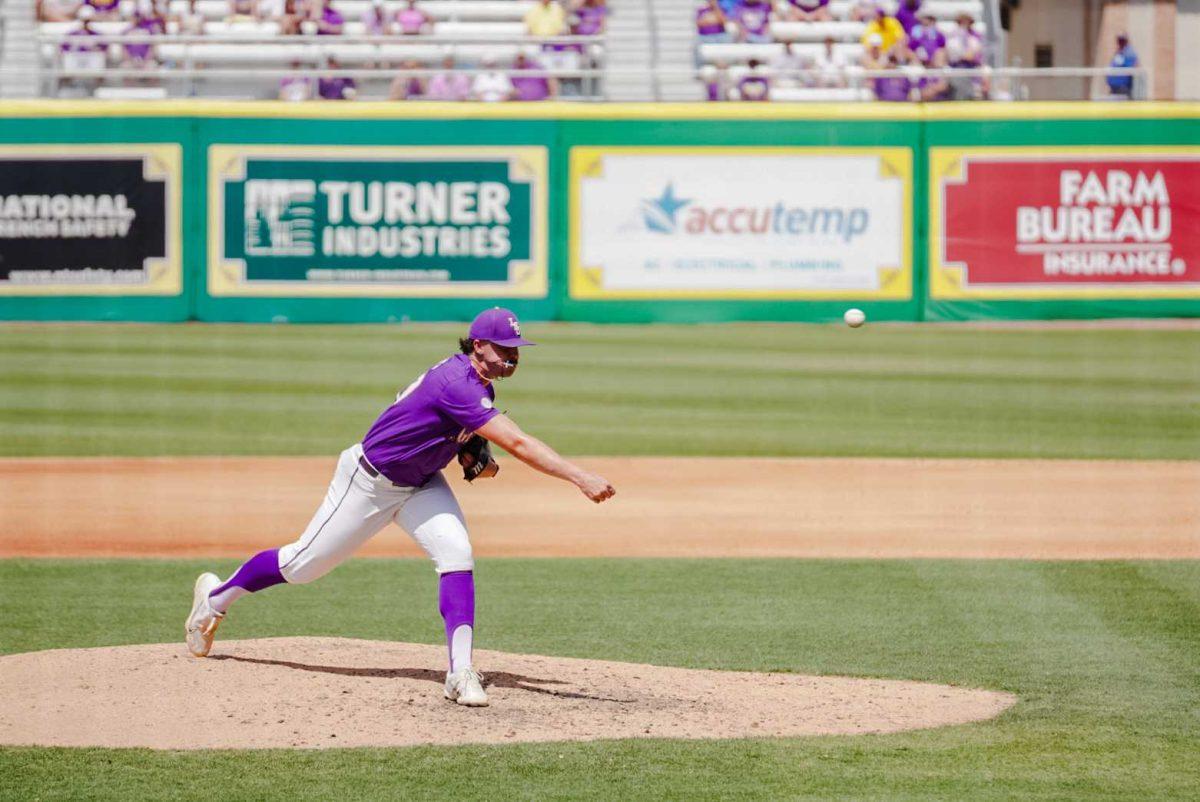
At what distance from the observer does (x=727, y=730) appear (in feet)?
21.7

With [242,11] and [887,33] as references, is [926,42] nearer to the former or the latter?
[887,33]

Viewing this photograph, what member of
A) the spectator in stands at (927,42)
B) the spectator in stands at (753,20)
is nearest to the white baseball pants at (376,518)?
the spectator in stands at (927,42)

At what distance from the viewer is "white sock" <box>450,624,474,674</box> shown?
269 inches

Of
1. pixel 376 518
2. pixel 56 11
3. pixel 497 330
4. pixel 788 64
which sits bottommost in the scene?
pixel 376 518

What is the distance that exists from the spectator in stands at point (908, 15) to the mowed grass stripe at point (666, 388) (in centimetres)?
493

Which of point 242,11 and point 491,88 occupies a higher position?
point 242,11

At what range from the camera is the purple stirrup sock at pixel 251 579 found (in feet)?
24.1

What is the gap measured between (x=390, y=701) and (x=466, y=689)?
345 millimetres

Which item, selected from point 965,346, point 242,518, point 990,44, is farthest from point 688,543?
point 990,44

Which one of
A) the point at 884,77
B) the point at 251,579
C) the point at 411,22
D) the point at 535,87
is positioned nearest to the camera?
the point at 251,579

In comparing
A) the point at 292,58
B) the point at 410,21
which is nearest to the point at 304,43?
the point at 292,58

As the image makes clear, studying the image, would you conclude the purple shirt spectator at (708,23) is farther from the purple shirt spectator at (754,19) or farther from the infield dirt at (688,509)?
the infield dirt at (688,509)

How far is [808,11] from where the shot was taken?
82.6 feet

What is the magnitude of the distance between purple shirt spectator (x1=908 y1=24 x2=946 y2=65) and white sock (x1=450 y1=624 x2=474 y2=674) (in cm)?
1860
